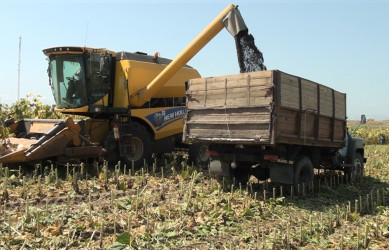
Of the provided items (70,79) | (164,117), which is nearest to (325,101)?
(164,117)

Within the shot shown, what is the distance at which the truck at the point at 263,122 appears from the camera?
6.42 meters

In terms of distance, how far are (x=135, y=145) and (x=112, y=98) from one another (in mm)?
1233

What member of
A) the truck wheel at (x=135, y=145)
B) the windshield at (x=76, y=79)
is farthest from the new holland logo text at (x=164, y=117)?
the windshield at (x=76, y=79)

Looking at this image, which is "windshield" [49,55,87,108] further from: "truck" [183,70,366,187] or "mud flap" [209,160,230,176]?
"mud flap" [209,160,230,176]

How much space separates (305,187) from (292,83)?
201 centimetres

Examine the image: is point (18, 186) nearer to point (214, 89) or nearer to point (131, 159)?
point (131, 159)

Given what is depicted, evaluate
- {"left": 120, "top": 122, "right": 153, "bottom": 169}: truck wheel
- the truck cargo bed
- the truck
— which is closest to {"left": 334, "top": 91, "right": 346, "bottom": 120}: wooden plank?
the truck

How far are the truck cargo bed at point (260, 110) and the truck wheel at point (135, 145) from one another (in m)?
2.05

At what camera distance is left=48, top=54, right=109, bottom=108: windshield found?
8969 millimetres

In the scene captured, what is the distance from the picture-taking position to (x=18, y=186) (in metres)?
6.78

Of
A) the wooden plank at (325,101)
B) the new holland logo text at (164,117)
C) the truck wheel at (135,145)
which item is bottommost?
the truck wheel at (135,145)

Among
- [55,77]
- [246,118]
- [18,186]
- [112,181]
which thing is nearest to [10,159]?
[18,186]

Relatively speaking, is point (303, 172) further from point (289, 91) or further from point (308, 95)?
point (289, 91)

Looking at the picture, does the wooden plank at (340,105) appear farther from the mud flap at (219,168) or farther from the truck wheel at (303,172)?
the mud flap at (219,168)
